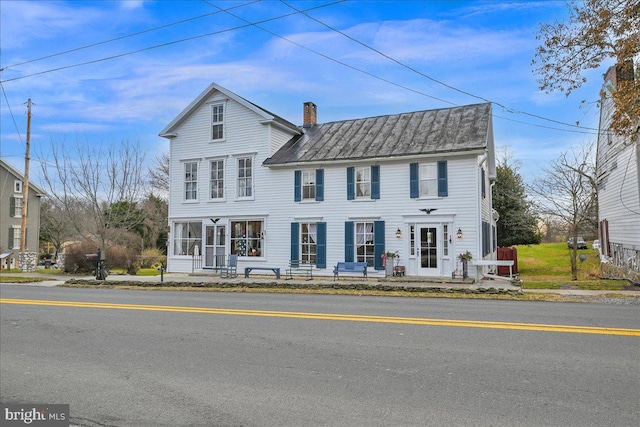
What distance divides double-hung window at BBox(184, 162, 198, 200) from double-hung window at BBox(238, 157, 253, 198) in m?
2.73

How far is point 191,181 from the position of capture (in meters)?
25.2

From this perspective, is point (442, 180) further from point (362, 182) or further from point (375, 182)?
point (362, 182)

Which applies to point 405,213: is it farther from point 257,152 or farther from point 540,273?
point 540,273

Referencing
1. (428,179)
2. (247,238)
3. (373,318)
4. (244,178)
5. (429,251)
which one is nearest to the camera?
(373,318)

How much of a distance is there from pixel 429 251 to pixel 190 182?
43.3 feet

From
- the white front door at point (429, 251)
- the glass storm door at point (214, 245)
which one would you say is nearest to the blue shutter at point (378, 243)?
the white front door at point (429, 251)

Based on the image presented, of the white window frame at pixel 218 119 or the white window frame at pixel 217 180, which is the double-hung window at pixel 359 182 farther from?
the white window frame at pixel 218 119

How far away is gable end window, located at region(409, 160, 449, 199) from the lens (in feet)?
64.0

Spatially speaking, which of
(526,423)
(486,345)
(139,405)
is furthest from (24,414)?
(486,345)

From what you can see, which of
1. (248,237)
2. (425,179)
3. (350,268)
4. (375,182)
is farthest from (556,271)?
(248,237)

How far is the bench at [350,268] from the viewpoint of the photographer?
19.8m

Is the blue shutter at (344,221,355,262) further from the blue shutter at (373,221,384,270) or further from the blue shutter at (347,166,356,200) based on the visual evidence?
the blue shutter at (347,166,356,200)

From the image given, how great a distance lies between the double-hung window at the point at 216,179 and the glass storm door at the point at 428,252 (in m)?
10.6

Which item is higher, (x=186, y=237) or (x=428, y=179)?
(x=428, y=179)
